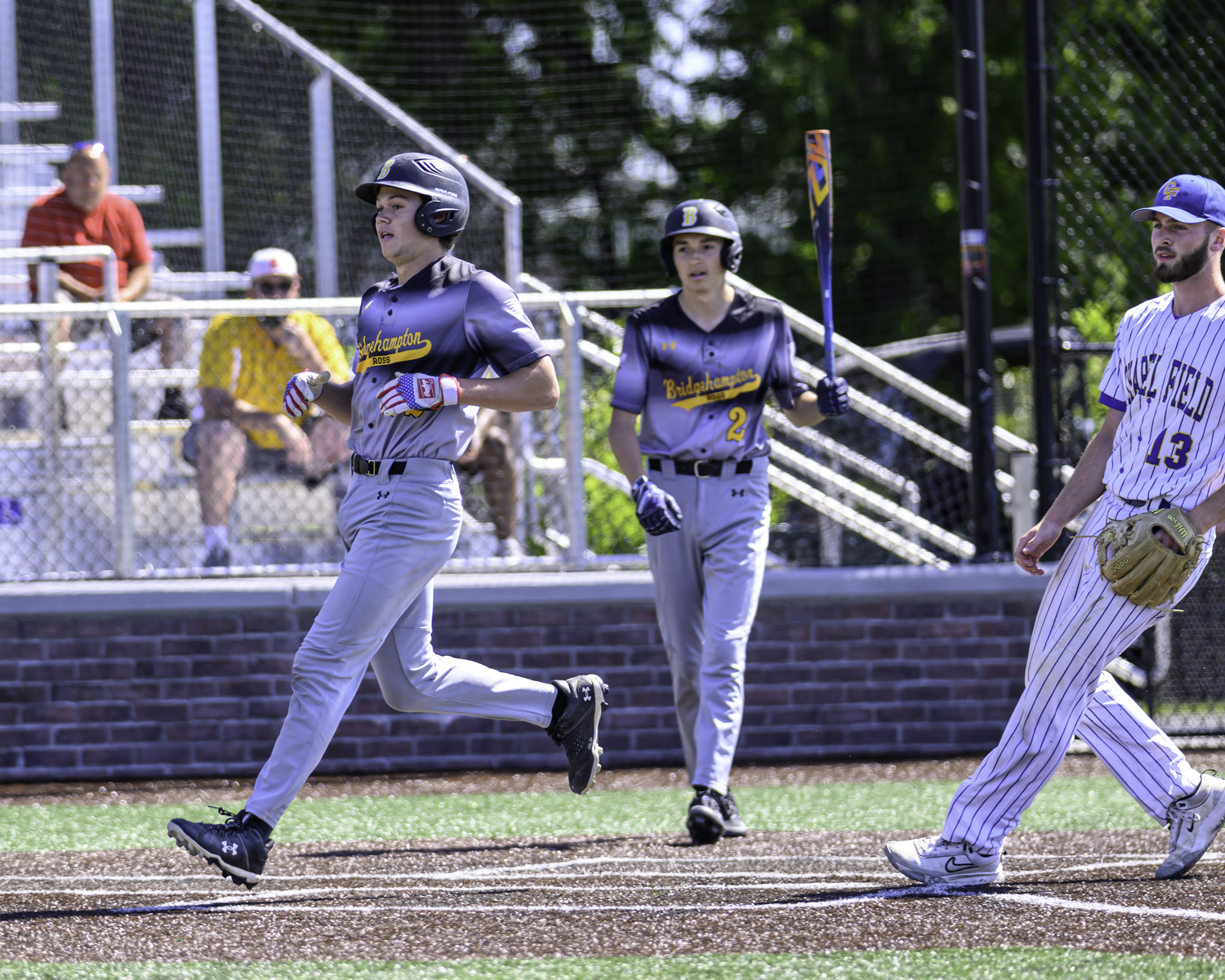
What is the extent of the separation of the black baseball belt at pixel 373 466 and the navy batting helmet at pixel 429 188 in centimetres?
71

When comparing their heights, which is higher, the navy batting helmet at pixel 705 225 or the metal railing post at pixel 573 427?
the navy batting helmet at pixel 705 225

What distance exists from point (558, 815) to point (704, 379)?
189 centimetres

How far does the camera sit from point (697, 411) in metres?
6.30

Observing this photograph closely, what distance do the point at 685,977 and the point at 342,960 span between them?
812 millimetres

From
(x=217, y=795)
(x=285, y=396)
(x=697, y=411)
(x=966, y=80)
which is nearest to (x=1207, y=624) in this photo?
(x=966, y=80)

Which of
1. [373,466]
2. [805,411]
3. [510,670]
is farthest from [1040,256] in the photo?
[373,466]

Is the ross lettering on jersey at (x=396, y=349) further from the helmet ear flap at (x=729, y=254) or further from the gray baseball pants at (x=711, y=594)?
the helmet ear flap at (x=729, y=254)

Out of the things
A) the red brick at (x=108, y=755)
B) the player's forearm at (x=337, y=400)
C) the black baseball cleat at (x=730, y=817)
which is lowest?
the red brick at (x=108, y=755)

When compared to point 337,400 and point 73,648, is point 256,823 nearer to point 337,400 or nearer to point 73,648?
point 337,400

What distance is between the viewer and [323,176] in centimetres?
1052

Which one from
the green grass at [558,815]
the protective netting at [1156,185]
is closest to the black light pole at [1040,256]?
the protective netting at [1156,185]

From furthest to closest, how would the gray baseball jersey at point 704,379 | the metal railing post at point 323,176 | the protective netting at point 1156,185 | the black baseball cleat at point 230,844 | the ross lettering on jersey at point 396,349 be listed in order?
1. the metal railing post at point 323,176
2. the protective netting at point 1156,185
3. the gray baseball jersey at point 704,379
4. the ross lettering on jersey at point 396,349
5. the black baseball cleat at point 230,844

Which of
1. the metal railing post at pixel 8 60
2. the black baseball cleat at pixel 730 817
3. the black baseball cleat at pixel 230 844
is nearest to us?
the black baseball cleat at pixel 230 844

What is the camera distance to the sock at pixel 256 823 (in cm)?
471
